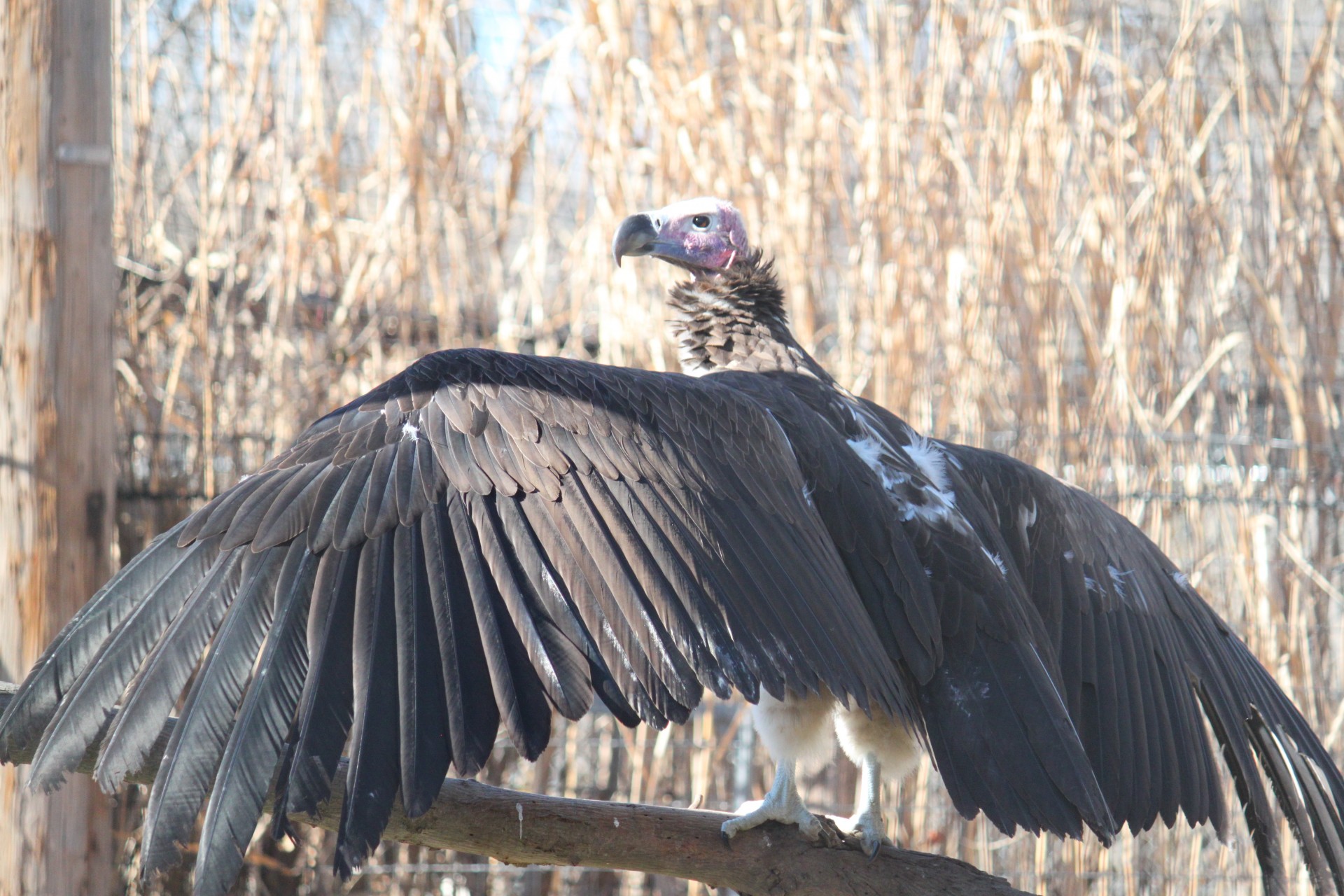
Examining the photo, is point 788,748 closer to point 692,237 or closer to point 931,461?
point 931,461

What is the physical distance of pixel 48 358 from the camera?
8.51 ft

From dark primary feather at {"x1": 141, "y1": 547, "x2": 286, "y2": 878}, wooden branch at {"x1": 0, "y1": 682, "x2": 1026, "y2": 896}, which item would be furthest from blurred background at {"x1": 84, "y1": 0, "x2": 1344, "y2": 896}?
dark primary feather at {"x1": 141, "y1": 547, "x2": 286, "y2": 878}

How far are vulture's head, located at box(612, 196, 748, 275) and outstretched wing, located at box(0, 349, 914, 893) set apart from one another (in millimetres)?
1014

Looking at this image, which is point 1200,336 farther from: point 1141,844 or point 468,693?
point 468,693

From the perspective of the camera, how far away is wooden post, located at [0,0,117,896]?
2.56 meters

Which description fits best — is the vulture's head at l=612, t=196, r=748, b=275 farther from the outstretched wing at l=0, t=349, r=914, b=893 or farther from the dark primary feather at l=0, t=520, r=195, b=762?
the dark primary feather at l=0, t=520, r=195, b=762

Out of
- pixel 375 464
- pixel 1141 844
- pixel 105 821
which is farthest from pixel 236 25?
pixel 1141 844

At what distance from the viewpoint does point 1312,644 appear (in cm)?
403

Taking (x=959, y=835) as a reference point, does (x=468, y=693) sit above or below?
above

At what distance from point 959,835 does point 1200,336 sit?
1854 mm

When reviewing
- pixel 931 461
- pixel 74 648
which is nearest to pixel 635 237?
pixel 931 461

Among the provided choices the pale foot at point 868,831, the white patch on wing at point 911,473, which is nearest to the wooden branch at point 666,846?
the pale foot at point 868,831

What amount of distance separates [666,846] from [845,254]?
2611 mm

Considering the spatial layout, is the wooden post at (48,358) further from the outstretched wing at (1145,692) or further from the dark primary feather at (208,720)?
the outstretched wing at (1145,692)
